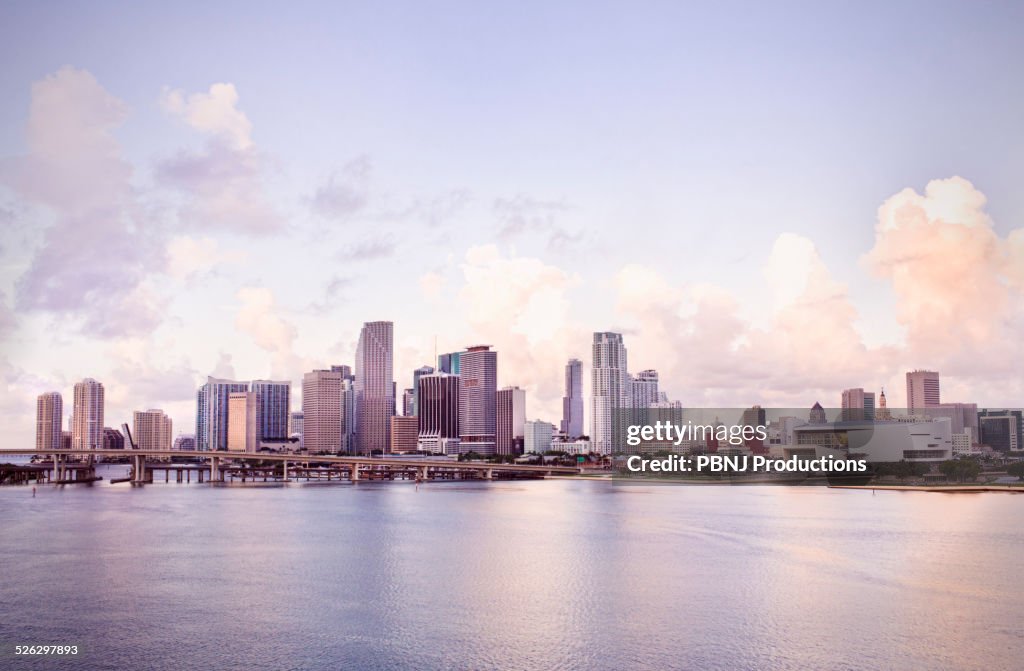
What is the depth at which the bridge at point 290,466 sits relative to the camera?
14488cm

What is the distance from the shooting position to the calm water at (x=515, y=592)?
3038 cm

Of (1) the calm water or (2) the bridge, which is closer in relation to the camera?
(1) the calm water

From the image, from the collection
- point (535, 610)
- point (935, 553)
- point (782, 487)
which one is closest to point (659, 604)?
point (535, 610)

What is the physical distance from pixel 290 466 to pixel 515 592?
531ft

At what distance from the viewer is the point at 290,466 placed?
194125 mm

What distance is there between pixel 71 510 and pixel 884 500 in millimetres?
82138

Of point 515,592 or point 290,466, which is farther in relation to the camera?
point 290,466

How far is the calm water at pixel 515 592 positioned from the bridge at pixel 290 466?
74593 millimetres

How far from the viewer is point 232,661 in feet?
95.6

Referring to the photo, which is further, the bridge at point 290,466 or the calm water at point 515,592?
the bridge at point 290,466

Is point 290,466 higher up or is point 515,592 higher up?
point 515,592

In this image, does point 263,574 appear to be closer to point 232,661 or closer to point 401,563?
point 401,563

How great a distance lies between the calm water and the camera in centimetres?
3038

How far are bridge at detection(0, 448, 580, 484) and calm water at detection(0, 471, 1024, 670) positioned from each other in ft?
245
